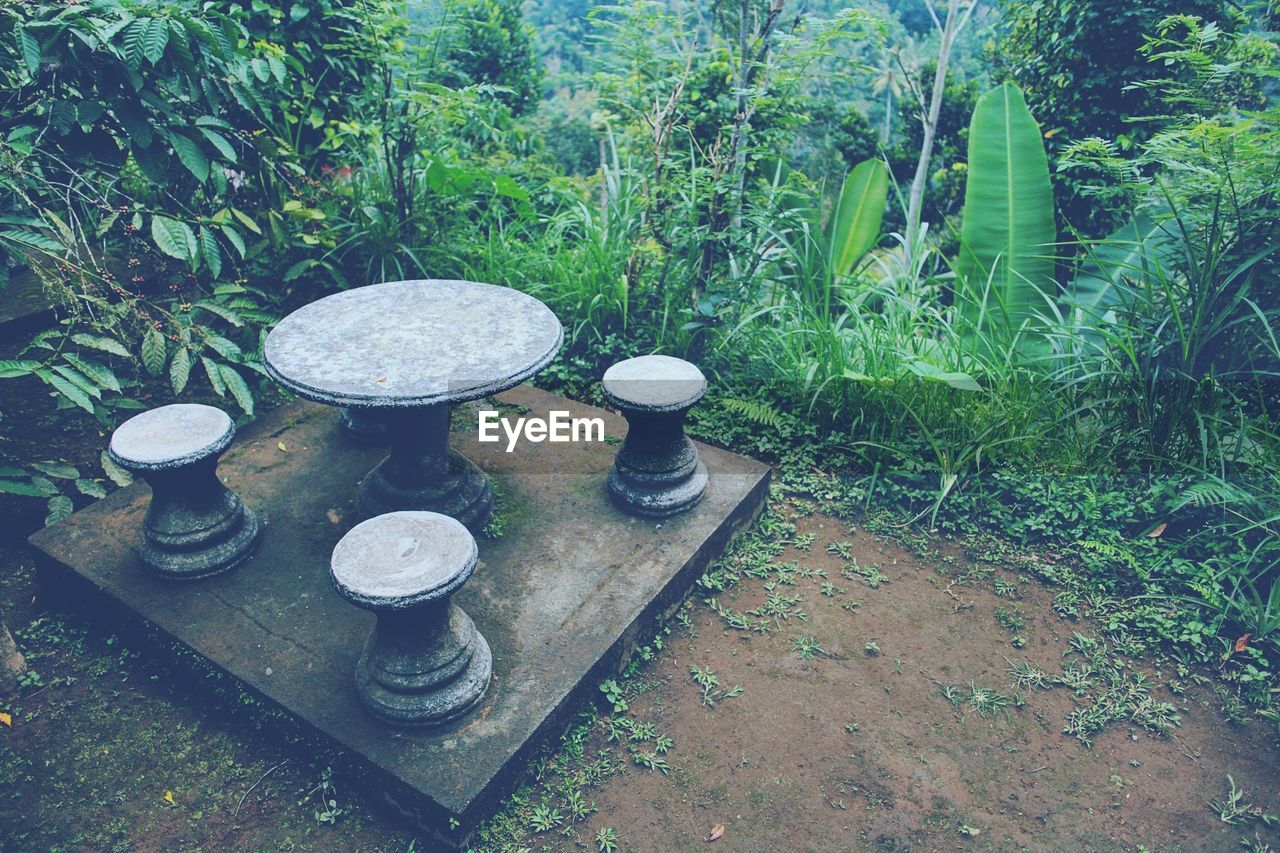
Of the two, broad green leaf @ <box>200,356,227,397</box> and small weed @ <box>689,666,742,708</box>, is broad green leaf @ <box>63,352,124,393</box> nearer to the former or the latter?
broad green leaf @ <box>200,356,227,397</box>

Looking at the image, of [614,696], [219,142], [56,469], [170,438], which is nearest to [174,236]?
[219,142]

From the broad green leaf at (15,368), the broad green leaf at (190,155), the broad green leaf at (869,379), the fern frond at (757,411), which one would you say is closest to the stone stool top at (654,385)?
the fern frond at (757,411)

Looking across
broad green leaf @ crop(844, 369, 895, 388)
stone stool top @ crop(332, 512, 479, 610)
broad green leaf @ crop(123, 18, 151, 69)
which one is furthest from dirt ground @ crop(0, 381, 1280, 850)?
broad green leaf @ crop(123, 18, 151, 69)

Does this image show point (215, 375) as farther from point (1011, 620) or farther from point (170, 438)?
point (1011, 620)

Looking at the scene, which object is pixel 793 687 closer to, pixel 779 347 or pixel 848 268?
pixel 779 347

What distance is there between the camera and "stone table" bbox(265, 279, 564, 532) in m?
2.58

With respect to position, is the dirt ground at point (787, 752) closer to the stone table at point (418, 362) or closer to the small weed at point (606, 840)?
the small weed at point (606, 840)

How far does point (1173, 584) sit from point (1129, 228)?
1.98 m

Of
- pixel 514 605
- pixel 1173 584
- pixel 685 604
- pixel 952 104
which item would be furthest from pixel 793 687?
pixel 952 104

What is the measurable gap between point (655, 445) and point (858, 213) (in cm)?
247

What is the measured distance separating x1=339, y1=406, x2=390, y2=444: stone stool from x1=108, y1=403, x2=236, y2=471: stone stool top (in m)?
0.75

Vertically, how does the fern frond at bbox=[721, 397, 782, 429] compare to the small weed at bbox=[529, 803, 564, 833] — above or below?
above

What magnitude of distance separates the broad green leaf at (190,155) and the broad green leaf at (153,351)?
0.68 m

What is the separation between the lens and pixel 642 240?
173 inches
